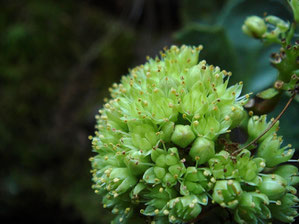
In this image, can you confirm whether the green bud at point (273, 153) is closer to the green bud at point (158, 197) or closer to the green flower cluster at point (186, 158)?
the green flower cluster at point (186, 158)

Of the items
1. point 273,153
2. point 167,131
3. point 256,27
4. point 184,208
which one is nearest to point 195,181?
point 184,208

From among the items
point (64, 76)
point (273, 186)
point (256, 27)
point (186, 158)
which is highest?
point (64, 76)

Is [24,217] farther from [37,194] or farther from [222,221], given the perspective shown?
[222,221]

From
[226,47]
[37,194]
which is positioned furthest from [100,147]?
[37,194]

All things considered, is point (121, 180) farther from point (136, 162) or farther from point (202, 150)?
point (202, 150)

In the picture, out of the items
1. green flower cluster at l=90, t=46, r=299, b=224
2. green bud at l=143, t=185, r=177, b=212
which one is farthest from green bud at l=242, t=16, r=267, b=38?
green bud at l=143, t=185, r=177, b=212

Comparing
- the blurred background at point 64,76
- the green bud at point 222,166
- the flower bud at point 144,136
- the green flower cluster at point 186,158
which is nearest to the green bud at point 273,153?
the green flower cluster at point 186,158

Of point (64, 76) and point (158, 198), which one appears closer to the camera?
point (158, 198)

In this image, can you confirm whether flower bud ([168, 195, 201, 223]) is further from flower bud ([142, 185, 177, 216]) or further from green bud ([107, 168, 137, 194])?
green bud ([107, 168, 137, 194])
